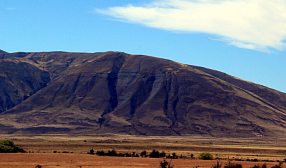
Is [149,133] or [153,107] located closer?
[149,133]

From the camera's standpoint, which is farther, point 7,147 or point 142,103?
point 142,103

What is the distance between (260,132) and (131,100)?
181 feet

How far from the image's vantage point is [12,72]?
199125 millimetres

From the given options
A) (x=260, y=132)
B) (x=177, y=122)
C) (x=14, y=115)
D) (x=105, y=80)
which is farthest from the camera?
(x=105, y=80)

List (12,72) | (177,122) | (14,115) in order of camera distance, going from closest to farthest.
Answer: (177,122) → (14,115) → (12,72)

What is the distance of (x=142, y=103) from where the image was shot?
554ft

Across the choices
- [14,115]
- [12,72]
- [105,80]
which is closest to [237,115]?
[105,80]

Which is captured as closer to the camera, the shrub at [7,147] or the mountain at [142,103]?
the shrub at [7,147]

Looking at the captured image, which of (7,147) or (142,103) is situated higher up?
(142,103)

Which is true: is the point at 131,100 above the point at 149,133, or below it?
above

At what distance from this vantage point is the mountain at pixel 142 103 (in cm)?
14862

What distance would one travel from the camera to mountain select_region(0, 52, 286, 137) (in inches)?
5851

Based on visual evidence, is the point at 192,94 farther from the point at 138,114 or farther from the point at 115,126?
the point at 115,126

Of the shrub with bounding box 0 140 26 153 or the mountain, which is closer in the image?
the shrub with bounding box 0 140 26 153
